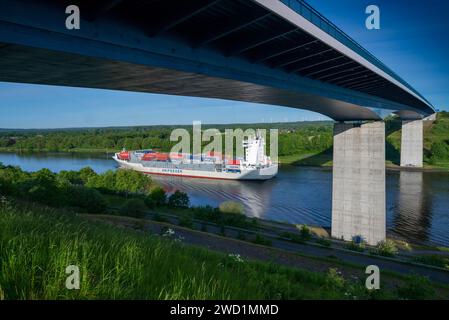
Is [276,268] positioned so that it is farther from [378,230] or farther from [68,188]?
[68,188]

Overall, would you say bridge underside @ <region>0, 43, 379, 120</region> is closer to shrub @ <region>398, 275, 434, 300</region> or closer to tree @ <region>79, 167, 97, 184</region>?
shrub @ <region>398, 275, 434, 300</region>

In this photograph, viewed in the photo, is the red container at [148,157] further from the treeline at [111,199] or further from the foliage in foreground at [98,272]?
the foliage in foreground at [98,272]

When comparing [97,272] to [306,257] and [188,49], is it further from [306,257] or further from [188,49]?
[306,257]

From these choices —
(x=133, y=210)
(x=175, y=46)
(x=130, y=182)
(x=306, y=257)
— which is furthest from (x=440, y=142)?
(x=175, y=46)

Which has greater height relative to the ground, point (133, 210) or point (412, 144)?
point (412, 144)
